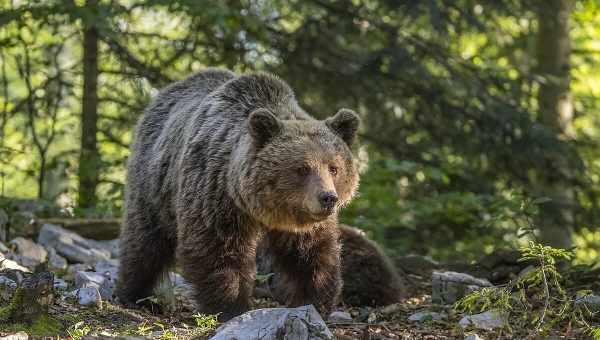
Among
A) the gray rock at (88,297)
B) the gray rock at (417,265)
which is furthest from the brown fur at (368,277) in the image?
the gray rock at (88,297)

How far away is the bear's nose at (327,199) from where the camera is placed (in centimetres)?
506

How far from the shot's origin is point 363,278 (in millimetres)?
6988

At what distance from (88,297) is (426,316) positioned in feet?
8.21

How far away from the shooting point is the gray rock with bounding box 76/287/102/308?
222 inches

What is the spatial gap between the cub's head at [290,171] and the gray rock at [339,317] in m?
0.87

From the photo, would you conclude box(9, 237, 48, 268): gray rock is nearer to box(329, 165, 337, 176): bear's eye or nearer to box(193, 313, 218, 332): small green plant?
box(193, 313, 218, 332): small green plant

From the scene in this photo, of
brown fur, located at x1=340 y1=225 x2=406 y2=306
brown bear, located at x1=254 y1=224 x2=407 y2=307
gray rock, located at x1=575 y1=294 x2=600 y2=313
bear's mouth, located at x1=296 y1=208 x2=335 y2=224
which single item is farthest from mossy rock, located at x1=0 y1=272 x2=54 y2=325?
gray rock, located at x1=575 y1=294 x2=600 y2=313

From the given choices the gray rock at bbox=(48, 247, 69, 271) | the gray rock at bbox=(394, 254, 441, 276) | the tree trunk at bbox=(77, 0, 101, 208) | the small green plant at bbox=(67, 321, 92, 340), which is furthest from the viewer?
the tree trunk at bbox=(77, 0, 101, 208)

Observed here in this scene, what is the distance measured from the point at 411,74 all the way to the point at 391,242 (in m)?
2.41

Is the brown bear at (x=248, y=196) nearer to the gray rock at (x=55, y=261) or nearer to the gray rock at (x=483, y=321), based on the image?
the gray rock at (x=483, y=321)

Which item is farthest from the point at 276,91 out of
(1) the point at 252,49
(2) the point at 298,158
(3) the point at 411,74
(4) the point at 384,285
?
(3) the point at 411,74

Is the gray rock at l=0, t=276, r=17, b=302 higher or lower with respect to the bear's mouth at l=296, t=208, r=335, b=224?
lower

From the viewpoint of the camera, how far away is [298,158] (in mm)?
5352

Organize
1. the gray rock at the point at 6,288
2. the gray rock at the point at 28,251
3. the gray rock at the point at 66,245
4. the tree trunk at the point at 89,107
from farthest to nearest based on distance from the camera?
the tree trunk at the point at 89,107 → the gray rock at the point at 66,245 → the gray rock at the point at 28,251 → the gray rock at the point at 6,288
